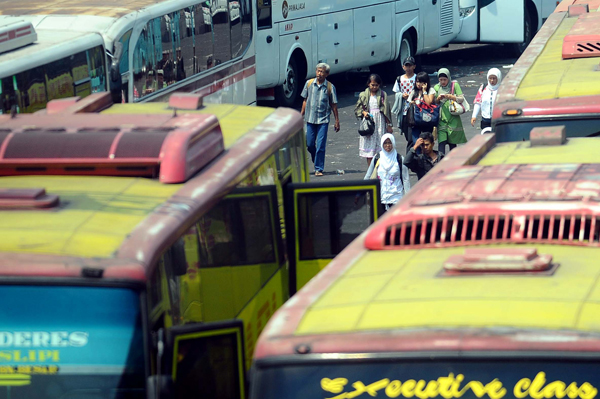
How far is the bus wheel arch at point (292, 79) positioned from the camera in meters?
20.3

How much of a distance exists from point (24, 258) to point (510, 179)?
7.09 ft

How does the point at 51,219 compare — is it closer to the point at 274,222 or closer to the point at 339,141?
the point at 274,222

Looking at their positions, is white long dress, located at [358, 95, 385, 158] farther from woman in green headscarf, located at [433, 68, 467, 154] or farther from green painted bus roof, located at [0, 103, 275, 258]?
green painted bus roof, located at [0, 103, 275, 258]

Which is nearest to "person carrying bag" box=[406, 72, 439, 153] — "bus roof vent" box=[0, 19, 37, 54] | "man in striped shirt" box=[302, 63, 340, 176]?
"man in striped shirt" box=[302, 63, 340, 176]

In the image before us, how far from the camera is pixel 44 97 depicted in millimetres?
10250

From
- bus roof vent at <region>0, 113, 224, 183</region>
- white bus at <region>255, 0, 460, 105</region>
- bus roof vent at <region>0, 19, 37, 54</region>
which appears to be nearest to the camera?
bus roof vent at <region>0, 113, 224, 183</region>

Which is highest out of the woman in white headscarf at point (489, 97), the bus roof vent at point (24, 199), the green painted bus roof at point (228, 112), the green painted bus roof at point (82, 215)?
the bus roof vent at point (24, 199)

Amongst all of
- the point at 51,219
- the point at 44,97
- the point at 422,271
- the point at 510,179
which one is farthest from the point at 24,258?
the point at 44,97

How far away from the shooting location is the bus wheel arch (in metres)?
20.3

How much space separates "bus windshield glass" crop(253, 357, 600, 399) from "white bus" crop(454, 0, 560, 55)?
2195cm

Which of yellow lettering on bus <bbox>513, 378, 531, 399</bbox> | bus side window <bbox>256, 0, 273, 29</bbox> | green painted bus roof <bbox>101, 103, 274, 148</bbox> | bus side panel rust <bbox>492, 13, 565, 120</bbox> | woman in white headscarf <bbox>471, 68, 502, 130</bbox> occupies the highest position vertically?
A: yellow lettering on bus <bbox>513, 378, 531, 399</bbox>

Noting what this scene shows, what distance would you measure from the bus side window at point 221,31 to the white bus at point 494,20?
10.7 m

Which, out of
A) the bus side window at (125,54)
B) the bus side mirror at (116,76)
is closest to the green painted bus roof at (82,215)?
the bus side mirror at (116,76)

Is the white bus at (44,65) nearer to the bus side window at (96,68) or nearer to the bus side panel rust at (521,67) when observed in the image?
the bus side window at (96,68)
